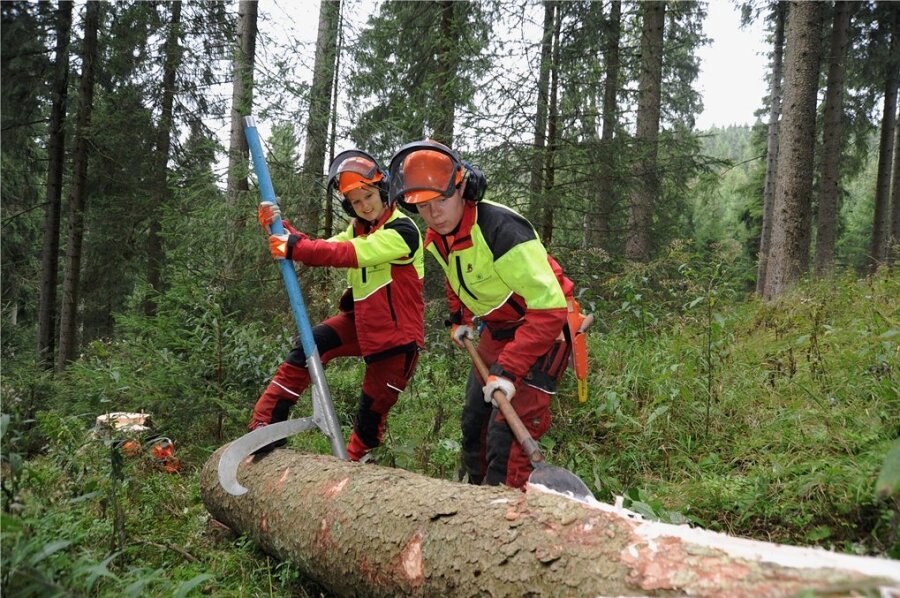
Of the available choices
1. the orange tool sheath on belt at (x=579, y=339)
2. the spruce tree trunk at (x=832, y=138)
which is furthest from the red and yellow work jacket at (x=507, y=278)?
the spruce tree trunk at (x=832, y=138)

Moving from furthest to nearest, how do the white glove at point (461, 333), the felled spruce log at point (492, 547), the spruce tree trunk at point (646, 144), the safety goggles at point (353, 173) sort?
the spruce tree trunk at point (646, 144) → the safety goggles at point (353, 173) → the white glove at point (461, 333) → the felled spruce log at point (492, 547)

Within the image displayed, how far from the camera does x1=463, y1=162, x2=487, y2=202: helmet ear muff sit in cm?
317

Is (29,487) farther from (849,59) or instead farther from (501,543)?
(849,59)

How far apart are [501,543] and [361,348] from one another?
2.28 metres

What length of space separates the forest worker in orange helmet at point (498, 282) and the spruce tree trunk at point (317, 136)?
4447mm

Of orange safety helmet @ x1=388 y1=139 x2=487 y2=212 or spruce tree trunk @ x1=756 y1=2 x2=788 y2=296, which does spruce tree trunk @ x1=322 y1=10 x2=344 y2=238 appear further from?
spruce tree trunk @ x1=756 y1=2 x2=788 y2=296

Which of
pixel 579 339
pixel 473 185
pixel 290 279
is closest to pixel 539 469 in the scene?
pixel 579 339

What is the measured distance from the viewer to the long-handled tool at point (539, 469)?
94.9 inches

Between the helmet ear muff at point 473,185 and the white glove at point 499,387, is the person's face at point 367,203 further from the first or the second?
the white glove at point 499,387

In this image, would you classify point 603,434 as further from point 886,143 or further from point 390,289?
point 886,143

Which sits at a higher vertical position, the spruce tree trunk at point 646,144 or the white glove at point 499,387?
the spruce tree trunk at point 646,144

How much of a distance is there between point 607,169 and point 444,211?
615 centimetres

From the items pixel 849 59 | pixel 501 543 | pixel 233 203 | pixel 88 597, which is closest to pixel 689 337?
pixel 501 543

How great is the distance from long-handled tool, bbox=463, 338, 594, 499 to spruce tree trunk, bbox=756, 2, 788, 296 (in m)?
12.9
